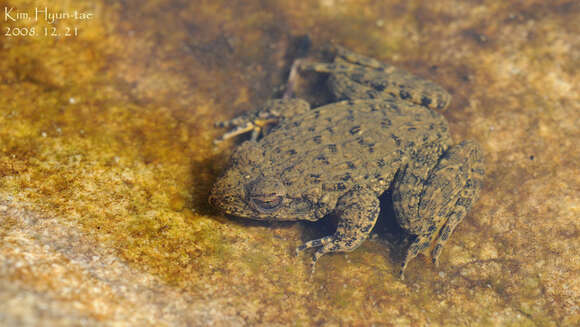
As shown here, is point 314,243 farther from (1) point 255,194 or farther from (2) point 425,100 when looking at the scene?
(2) point 425,100

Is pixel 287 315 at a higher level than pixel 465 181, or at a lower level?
lower

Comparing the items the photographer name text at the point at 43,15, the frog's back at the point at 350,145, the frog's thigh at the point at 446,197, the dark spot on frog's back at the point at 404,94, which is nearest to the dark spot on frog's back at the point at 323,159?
the frog's back at the point at 350,145

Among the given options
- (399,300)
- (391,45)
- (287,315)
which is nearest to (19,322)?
(287,315)

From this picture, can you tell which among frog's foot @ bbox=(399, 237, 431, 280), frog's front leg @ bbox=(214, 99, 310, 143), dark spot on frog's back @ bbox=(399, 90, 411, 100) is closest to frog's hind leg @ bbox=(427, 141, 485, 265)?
frog's foot @ bbox=(399, 237, 431, 280)

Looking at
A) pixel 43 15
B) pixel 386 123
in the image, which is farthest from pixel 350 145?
pixel 43 15

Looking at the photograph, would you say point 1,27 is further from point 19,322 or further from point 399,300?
point 399,300

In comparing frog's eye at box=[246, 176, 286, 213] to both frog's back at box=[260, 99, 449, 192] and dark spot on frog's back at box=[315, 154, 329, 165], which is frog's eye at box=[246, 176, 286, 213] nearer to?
frog's back at box=[260, 99, 449, 192]

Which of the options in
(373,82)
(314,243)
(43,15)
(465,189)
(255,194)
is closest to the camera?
(255,194)
